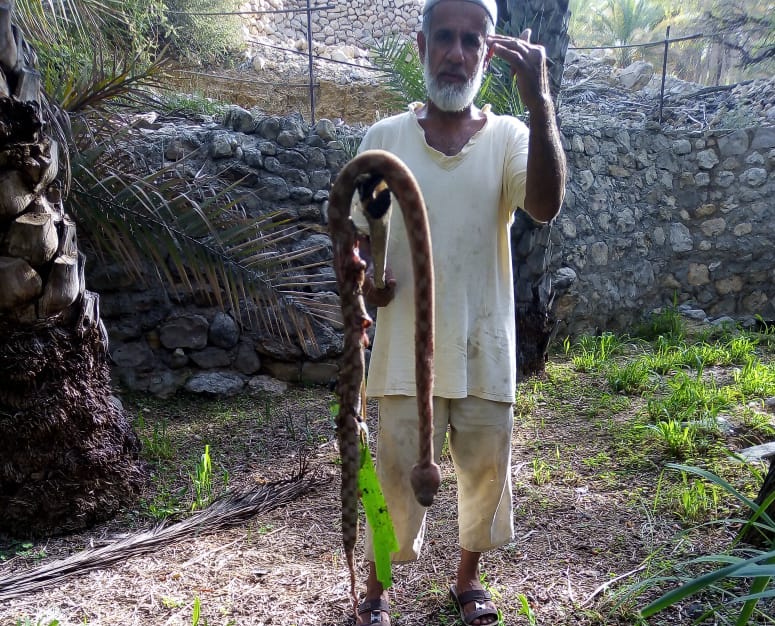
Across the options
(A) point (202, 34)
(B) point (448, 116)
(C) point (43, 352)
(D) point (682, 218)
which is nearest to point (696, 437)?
(B) point (448, 116)

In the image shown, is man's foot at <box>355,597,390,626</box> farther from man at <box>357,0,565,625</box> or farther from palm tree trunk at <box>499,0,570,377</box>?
palm tree trunk at <box>499,0,570,377</box>

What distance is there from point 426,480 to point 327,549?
1677mm

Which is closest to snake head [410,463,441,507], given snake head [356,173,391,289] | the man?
snake head [356,173,391,289]

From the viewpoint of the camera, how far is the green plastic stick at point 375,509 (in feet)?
4.11

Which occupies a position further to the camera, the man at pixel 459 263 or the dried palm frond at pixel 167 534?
the dried palm frond at pixel 167 534

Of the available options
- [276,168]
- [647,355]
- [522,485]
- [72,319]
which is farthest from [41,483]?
[647,355]

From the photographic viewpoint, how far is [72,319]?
9.46ft

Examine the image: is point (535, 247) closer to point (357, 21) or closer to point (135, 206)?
point (135, 206)

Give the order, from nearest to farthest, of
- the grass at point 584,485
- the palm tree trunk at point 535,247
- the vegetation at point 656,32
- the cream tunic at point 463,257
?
1. the cream tunic at point 463,257
2. the grass at point 584,485
3. the palm tree trunk at point 535,247
4. the vegetation at point 656,32

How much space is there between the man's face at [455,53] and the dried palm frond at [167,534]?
2024mm

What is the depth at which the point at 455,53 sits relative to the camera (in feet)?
5.50

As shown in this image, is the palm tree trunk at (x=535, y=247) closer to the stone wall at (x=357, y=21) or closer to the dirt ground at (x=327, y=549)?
the dirt ground at (x=327, y=549)

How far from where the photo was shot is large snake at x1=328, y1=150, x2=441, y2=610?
3.53 feet

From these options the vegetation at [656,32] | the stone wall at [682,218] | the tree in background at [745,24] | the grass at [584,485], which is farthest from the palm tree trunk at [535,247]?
the vegetation at [656,32]
